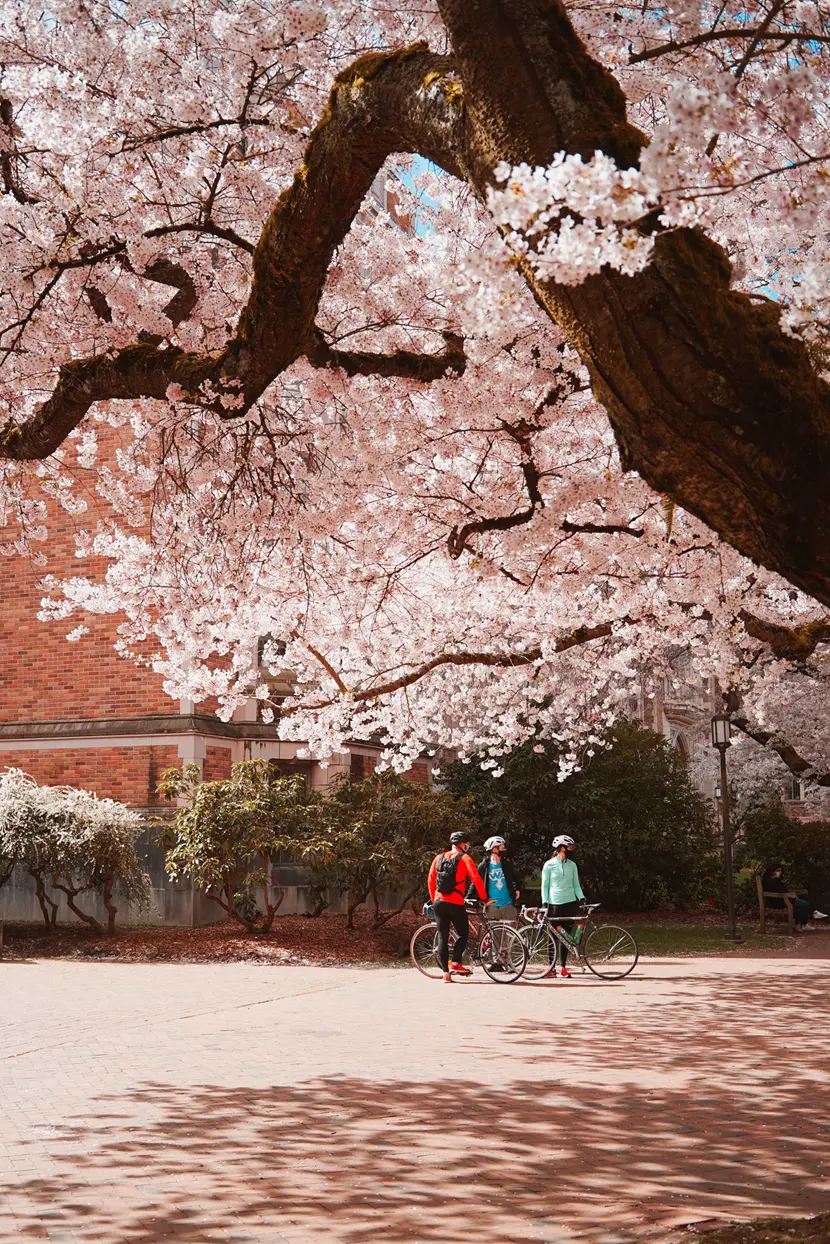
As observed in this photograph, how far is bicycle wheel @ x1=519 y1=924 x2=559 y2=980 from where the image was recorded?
50.4ft

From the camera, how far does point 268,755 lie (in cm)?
2338

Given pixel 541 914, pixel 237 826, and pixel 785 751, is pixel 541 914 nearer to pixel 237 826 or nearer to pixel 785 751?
pixel 237 826

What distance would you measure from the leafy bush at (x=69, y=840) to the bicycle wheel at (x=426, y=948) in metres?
4.99

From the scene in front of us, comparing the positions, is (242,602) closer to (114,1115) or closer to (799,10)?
(114,1115)

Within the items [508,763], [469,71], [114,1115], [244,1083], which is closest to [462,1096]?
[244,1083]

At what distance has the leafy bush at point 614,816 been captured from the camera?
26031mm

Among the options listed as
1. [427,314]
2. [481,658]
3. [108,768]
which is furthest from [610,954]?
[108,768]

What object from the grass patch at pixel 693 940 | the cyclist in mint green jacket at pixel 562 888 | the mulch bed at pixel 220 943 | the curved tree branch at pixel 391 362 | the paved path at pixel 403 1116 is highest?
the curved tree branch at pixel 391 362

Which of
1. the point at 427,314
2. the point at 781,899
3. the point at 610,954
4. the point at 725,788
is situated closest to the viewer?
the point at 427,314

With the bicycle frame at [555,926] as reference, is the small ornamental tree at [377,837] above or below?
above

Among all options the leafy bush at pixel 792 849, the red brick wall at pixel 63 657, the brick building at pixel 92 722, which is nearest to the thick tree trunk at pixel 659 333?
the brick building at pixel 92 722

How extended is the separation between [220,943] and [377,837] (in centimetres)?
301

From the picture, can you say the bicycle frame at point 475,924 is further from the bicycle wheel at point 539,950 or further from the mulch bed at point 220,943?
the mulch bed at point 220,943

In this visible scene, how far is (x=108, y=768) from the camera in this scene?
2212 centimetres
